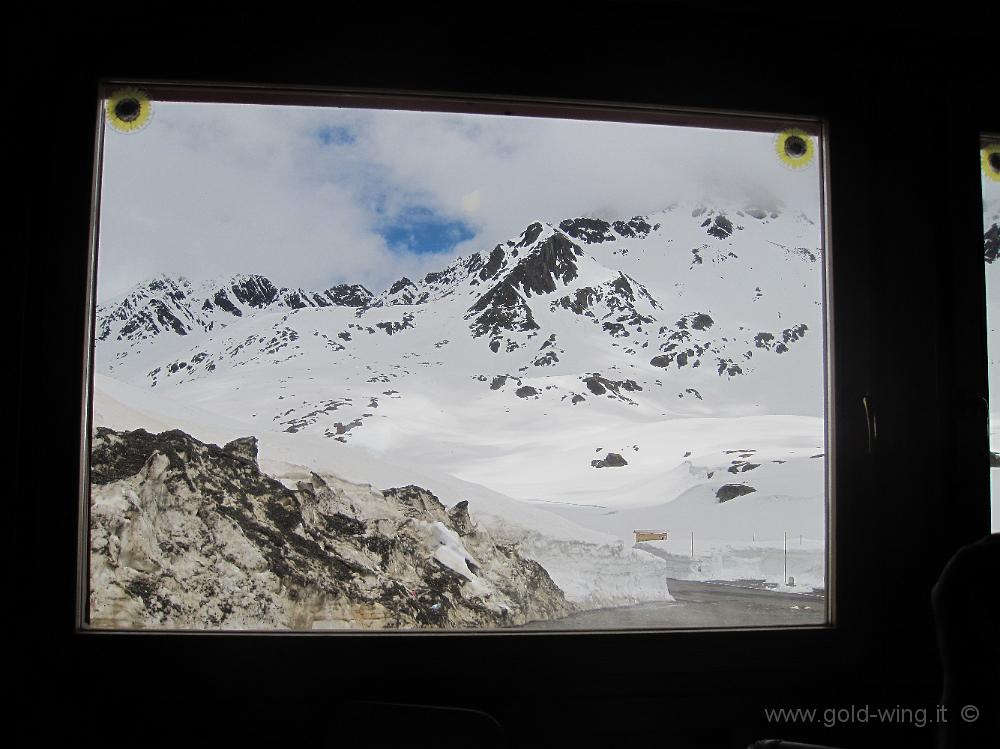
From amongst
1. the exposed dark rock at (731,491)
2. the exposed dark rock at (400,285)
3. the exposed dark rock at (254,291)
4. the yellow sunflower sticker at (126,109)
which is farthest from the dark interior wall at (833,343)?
the exposed dark rock at (400,285)

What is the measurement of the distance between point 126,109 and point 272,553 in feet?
3.39

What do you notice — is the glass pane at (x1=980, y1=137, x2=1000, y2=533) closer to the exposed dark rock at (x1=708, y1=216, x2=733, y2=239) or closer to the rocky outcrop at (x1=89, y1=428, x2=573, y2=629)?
the exposed dark rock at (x1=708, y1=216, x2=733, y2=239)

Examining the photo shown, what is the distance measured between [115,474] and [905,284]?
6.01 ft

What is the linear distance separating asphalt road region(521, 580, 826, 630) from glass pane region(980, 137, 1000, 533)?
0.49 m

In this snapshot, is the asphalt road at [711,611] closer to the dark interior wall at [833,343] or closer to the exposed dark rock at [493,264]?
the dark interior wall at [833,343]

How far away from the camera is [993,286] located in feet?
5.05

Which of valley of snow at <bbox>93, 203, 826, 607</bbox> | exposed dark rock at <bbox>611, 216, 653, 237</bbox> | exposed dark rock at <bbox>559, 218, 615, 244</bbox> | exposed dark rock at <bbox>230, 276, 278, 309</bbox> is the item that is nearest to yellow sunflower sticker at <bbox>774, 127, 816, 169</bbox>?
valley of snow at <bbox>93, 203, 826, 607</bbox>

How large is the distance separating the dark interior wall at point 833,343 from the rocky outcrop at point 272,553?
60mm

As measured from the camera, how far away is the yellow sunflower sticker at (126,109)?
1.41 m

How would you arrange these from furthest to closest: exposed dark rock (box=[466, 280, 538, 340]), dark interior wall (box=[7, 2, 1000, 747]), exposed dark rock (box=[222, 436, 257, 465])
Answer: exposed dark rock (box=[466, 280, 538, 340])
exposed dark rock (box=[222, 436, 257, 465])
dark interior wall (box=[7, 2, 1000, 747])

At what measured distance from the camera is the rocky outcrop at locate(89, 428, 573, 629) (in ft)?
4.42

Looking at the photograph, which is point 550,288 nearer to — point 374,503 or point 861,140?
point 374,503

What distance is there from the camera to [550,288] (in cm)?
152

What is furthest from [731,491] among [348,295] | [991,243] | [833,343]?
[348,295]
